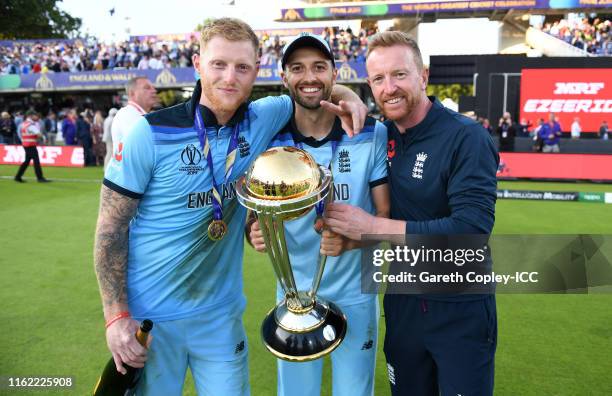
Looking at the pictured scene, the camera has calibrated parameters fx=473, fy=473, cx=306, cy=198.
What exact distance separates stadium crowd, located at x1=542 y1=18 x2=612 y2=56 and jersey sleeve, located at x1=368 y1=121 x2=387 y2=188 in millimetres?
28207

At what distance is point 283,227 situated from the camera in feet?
6.29

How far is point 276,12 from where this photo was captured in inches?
1820

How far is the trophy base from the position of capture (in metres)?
2.03

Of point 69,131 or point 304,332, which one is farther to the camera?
point 69,131

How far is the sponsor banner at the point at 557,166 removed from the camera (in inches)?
502

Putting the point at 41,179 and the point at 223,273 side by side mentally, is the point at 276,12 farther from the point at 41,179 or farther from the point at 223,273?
the point at 223,273

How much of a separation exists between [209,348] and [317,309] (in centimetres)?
61

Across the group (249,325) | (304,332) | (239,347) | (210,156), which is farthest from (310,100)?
(249,325)

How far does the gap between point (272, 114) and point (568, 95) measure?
1868 cm

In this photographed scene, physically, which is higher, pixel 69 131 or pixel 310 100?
pixel 310 100

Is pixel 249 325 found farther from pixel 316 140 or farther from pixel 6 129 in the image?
pixel 6 129

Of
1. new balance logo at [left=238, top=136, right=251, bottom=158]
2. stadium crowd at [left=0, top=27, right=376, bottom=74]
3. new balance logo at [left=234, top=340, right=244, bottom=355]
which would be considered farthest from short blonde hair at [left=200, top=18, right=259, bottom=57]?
stadium crowd at [left=0, top=27, right=376, bottom=74]

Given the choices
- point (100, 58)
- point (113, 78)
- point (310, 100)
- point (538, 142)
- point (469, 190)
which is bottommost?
point (538, 142)

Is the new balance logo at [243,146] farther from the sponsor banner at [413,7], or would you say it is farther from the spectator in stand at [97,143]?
the sponsor banner at [413,7]
